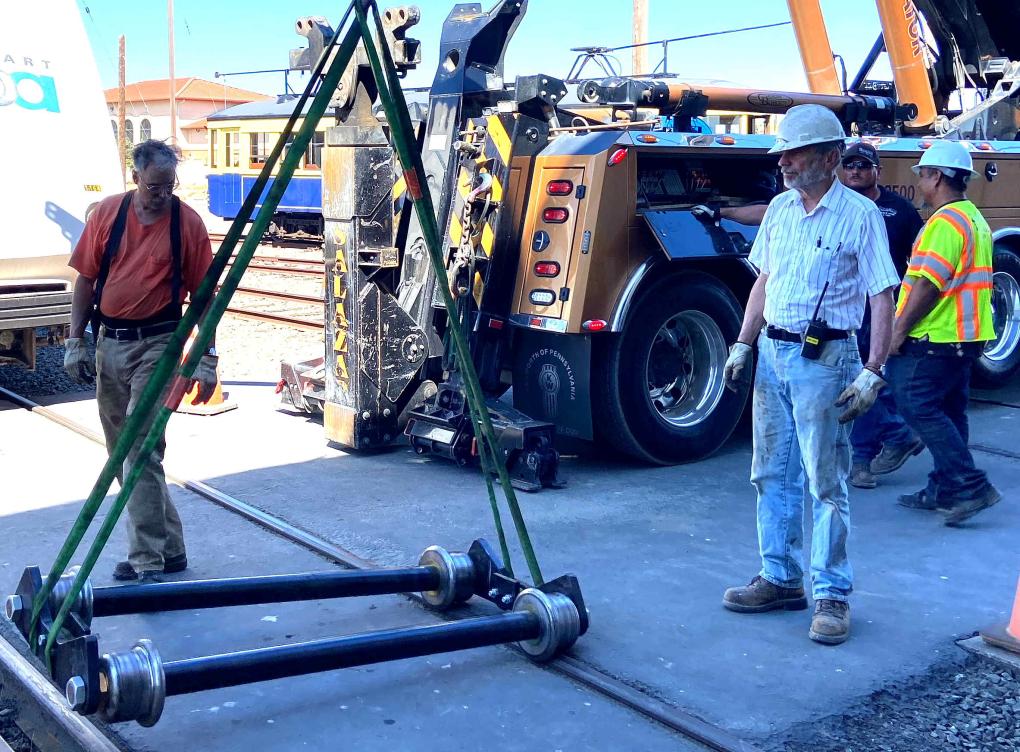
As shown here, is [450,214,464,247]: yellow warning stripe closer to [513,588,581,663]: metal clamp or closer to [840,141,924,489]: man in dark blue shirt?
[840,141,924,489]: man in dark blue shirt

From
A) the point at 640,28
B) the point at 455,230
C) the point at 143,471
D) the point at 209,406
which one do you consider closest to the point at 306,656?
the point at 143,471

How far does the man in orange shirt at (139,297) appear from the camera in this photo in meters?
5.08

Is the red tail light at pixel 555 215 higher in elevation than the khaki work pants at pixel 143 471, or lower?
higher

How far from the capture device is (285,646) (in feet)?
12.4

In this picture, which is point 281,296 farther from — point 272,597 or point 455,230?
point 272,597

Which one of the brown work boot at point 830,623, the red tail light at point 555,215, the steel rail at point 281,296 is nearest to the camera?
the brown work boot at point 830,623

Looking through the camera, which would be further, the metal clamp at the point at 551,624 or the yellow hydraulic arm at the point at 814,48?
the yellow hydraulic arm at the point at 814,48

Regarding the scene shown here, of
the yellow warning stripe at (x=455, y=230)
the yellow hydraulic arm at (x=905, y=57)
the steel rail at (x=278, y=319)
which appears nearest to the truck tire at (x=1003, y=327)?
the yellow hydraulic arm at (x=905, y=57)

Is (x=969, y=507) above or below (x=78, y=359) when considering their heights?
below

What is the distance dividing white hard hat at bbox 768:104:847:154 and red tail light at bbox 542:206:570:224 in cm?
230

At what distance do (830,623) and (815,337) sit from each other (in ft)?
3.66

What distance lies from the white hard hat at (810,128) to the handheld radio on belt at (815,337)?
56cm

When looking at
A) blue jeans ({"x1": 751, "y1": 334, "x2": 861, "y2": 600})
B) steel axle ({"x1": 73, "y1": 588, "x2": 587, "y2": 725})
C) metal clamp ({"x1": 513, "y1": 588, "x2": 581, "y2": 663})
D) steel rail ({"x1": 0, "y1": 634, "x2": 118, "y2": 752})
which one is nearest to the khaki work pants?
steel rail ({"x1": 0, "y1": 634, "x2": 118, "y2": 752})

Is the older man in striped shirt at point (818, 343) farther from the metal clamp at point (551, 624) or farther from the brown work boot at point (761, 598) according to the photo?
the metal clamp at point (551, 624)
